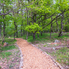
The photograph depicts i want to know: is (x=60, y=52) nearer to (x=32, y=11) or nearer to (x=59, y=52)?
(x=59, y=52)

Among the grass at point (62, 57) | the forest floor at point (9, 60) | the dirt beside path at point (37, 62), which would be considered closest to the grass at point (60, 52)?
the grass at point (62, 57)

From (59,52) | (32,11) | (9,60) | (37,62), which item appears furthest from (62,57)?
(32,11)

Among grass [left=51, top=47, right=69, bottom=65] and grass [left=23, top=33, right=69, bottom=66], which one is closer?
grass [left=51, top=47, right=69, bottom=65]

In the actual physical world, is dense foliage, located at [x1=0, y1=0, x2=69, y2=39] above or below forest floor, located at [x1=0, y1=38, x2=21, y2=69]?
above

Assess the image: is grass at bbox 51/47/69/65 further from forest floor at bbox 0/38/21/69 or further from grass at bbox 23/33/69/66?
forest floor at bbox 0/38/21/69

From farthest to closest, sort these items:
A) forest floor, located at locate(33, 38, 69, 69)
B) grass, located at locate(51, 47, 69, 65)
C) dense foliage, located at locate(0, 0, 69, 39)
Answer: dense foliage, located at locate(0, 0, 69, 39), grass, located at locate(51, 47, 69, 65), forest floor, located at locate(33, 38, 69, 69)

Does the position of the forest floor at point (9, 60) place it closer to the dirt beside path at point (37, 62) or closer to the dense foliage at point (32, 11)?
the dirt beside path at point (37, 62)

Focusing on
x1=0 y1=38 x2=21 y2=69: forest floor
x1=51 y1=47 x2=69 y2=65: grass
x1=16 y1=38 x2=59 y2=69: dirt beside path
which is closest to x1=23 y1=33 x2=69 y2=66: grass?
x1=51 y1=47 x2=69 y2=65: grass

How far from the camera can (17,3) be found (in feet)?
24.7

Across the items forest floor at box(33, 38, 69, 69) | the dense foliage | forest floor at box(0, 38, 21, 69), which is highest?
the dense foliage

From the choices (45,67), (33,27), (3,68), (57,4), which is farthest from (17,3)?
(57,4)

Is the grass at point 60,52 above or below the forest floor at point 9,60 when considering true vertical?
above

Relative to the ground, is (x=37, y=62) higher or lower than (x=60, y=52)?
lower

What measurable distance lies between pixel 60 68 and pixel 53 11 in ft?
37.4
